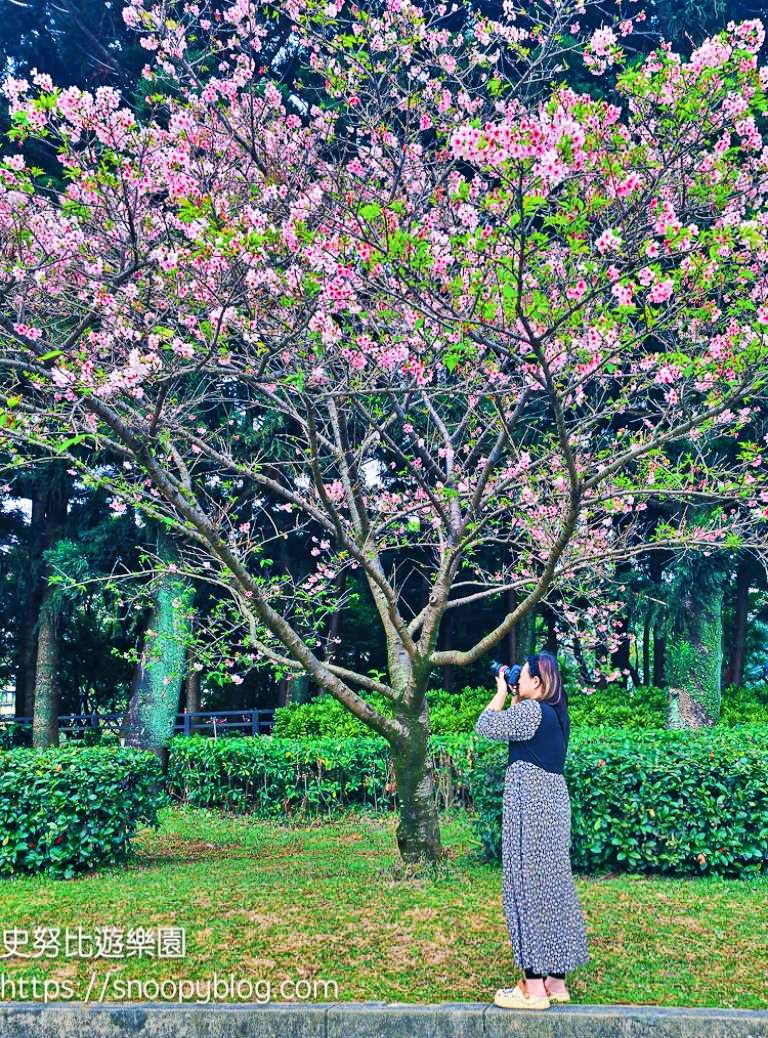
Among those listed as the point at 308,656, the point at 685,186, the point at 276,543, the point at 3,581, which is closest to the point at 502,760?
the point at 308,656

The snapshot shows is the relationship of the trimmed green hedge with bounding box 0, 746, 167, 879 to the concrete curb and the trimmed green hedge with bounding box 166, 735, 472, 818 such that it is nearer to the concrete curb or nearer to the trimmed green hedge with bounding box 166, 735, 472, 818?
the trimmed green hedge with bounding box 166, 735, 472, 818

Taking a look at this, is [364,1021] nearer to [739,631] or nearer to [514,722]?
[514,722]

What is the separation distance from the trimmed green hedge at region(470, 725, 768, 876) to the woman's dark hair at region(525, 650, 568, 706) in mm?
2842

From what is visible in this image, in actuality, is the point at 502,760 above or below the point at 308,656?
below

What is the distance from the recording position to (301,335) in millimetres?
5914

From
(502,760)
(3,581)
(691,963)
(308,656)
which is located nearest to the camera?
(691,963)

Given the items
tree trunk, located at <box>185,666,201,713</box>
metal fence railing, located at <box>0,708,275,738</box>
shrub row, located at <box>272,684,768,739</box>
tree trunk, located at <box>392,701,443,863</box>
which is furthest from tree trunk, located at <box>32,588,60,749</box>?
tree trunk, located at <box>392,701,443,863</box>

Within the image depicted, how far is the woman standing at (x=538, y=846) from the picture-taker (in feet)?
13.4

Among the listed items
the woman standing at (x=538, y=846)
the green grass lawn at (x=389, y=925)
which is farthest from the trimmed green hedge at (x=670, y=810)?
the woman standing at (x=538, y=846)

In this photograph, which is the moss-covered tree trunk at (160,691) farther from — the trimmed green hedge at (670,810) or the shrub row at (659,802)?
the trimmed green hedge at (670,810)

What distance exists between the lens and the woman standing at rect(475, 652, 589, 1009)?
13.4 feet

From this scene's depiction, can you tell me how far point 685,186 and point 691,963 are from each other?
4.42 meters

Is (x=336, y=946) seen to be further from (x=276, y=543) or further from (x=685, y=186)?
(x=276, y=543)

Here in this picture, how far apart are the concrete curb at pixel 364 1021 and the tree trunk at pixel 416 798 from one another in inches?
111
